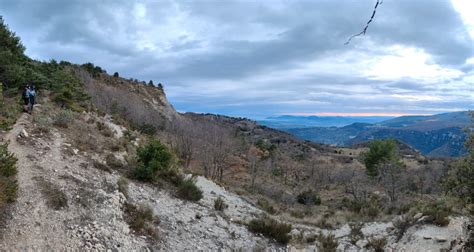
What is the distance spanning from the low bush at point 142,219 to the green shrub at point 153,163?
3215 millimetres

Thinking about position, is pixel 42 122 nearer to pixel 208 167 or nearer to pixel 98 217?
pixel 98 217

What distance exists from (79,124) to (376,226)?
A: 1618 centimetres

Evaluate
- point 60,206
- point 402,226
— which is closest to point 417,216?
point 402,226

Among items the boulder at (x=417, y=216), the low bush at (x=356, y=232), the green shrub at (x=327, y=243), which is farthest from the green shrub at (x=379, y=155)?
the green shrub at (x=327, y=243)

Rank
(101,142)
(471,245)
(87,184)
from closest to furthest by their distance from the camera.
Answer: (471,245), (87,184), (101,142)

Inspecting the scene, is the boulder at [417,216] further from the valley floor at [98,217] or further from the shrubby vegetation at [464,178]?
the shrubby vegetation at [464,178]

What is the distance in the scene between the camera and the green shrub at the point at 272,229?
14.2m

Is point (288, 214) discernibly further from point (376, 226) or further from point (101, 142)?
point (101, 142)

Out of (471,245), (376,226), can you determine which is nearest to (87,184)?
(471,245)

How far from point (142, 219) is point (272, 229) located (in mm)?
5612

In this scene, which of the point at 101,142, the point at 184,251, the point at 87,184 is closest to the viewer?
the point at 184,251

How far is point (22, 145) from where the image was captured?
42.5 ft

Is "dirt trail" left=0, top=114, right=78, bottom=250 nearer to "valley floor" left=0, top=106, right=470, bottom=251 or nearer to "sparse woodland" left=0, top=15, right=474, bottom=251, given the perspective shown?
"valley floor" left=0, top=106, right=470, bottom=251

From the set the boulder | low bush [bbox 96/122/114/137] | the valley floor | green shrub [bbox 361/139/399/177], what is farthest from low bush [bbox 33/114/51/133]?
green shrub [bbox 361/139/399/177]
